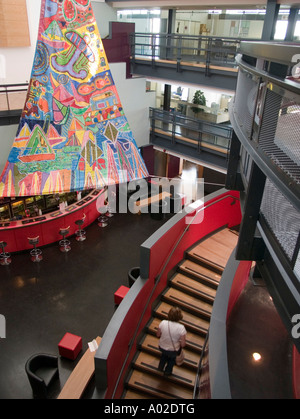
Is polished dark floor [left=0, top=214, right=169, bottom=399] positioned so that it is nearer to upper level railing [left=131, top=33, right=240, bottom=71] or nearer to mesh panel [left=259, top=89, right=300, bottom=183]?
upper level railing [left=131, top=33, right=240, bottom=71]

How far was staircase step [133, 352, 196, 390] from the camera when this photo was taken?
6699mm

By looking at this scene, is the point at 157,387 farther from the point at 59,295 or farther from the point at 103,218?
the point at 103,218

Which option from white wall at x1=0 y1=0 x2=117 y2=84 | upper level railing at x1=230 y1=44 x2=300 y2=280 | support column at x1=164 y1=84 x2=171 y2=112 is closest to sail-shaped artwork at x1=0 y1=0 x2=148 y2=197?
white wall at x1=0 y1=0 x2=117 y2=84

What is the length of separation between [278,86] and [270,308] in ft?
23.9

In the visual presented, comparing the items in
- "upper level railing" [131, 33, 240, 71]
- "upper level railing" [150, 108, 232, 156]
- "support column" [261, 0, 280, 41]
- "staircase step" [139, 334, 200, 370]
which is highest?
"support column" [261, 0, 280, 41]

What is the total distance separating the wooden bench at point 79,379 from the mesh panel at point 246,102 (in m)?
5.60

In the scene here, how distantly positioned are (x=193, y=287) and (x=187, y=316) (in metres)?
0.76

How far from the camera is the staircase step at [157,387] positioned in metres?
6.54

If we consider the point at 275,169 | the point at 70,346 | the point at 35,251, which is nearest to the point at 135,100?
the point at 35,251

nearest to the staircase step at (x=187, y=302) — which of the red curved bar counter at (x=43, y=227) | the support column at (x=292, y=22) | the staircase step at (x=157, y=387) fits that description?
the staircase step at (x=157, y=387)

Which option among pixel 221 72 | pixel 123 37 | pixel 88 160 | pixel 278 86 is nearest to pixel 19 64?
pixel 123 37

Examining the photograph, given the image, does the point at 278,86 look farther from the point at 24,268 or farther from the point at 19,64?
the point at 19,64

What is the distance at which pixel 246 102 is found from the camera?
4086mm

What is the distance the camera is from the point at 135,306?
22.0 ft
